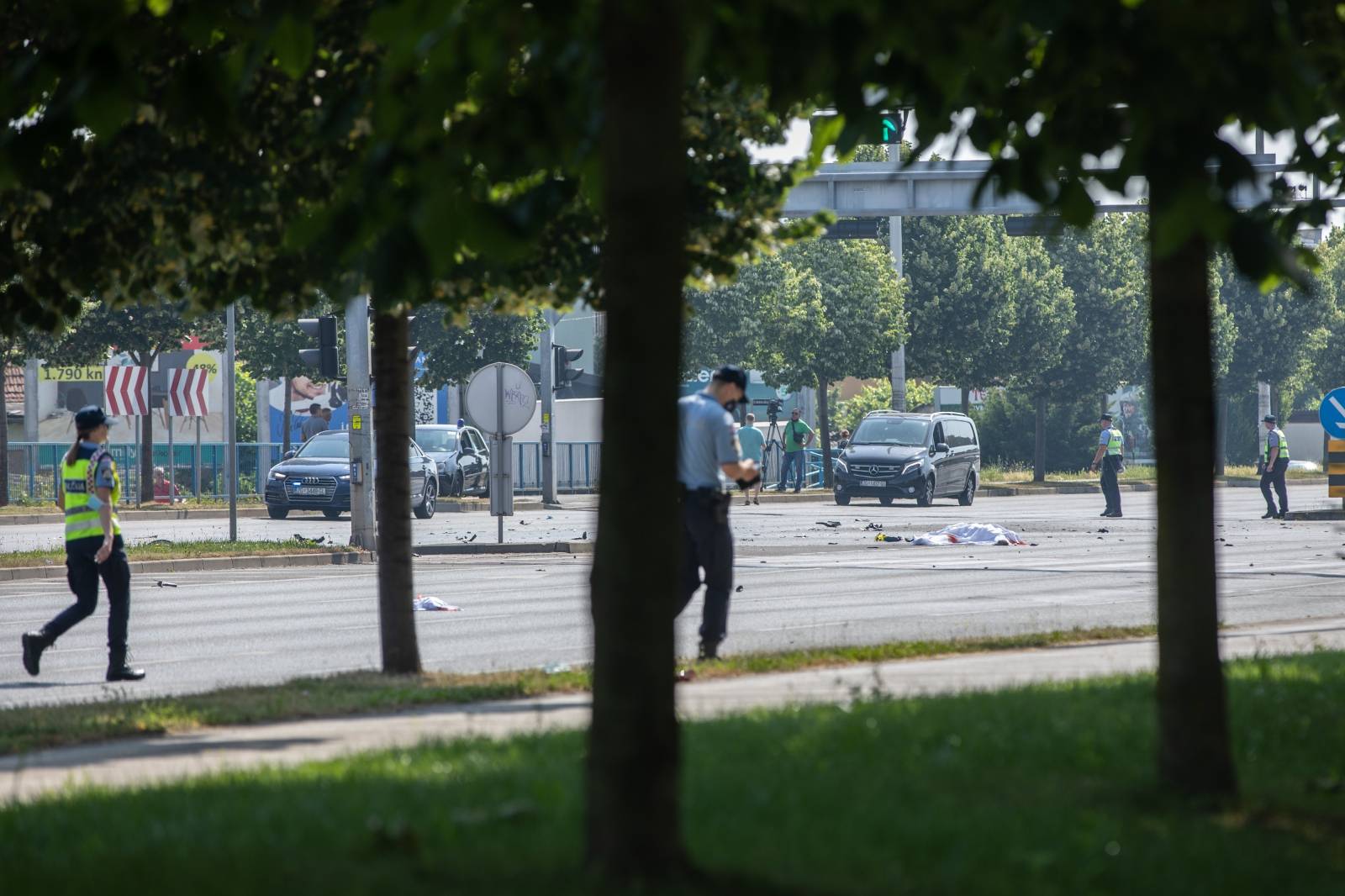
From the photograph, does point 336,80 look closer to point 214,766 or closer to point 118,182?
point 118,182

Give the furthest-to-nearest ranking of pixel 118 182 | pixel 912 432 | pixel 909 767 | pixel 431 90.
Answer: pixel 912 432 → pixel 118 182 → pixel 909 767 → pixel 431 90

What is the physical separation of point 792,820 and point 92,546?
7754 millimetres

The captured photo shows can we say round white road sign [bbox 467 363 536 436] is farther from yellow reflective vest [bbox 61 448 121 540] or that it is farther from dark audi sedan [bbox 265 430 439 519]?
yellow reflective vest [bbox 61 448 121 540]

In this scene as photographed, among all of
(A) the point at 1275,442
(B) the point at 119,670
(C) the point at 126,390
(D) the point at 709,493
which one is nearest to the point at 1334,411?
(A) the point at 1275,442

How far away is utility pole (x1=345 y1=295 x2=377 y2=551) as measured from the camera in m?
23.6

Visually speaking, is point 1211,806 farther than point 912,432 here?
No

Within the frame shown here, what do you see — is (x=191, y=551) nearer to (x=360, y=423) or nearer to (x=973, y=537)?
(x=360, y=423)

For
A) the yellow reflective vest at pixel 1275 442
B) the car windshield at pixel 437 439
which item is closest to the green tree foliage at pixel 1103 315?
the car windshield at pixel 437 439

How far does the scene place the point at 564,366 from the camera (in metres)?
37.2

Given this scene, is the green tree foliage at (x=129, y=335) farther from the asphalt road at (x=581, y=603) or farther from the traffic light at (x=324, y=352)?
the traffic light at (x=324, y=352)

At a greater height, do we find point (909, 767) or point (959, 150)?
point (959, 150)

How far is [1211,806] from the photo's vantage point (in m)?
5.79

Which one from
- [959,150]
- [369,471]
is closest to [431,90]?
[959,150]

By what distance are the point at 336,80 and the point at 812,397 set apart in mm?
66285
